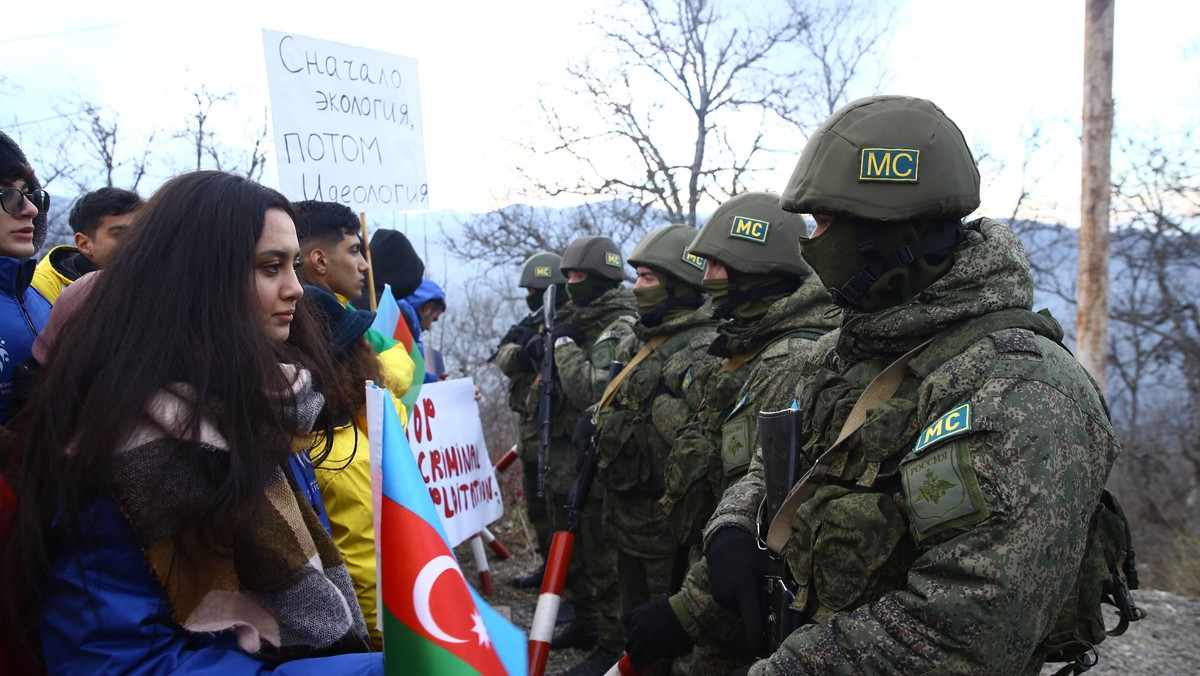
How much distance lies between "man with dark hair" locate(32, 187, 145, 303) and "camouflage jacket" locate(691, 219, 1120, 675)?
3.34 meters

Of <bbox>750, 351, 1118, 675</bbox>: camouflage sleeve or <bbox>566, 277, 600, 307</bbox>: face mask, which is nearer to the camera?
<bbox>750, 351, 1118, 675</bbox>: camouflage sleeve

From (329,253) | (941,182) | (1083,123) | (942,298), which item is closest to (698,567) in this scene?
(942,298)

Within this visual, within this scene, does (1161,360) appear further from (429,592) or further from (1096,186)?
(429,592)

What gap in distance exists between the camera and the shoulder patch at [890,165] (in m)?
2.07

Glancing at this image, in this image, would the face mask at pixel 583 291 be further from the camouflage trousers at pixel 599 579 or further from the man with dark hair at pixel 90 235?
the man with dark hair at pixel 90 235

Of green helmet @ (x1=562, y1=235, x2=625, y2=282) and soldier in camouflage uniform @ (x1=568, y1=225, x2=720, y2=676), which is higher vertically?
green helmet @ (x1=562, y1=235, x2=625, y2=282)

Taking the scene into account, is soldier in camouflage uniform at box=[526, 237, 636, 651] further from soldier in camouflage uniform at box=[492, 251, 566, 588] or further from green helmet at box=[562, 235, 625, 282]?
soldier in camouflage uniform at box=[492, 251, 566, 588]

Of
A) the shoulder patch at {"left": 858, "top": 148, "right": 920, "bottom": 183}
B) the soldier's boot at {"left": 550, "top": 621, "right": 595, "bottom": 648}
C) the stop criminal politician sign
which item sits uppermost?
the stop criminal politician sign

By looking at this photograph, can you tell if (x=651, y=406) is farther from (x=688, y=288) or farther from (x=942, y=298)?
(x=942, y=298)

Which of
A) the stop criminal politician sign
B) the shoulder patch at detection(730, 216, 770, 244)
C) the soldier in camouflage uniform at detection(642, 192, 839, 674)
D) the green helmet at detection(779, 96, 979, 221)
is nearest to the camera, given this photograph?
the green helmet at detection(779, 96, 979, 221)

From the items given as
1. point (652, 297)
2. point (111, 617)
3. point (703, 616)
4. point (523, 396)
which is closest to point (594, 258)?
point (652, 297)

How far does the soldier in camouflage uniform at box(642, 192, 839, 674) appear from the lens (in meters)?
3.39

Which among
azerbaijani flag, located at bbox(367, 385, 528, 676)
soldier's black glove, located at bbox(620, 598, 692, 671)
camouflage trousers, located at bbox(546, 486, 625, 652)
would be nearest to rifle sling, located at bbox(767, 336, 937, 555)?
soldier's black glove, located at bbox(620, 598, 692, 671)

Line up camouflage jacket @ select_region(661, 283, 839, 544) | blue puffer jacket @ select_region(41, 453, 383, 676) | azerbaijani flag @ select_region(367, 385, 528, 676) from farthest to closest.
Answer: camouflage jacket @ select_region(661, 283, 839, 544)
azerbaijani flag @ select_region(367, 385, 528, 676)
blue puffer jacket @ select_region(41, 453, 383, 676)
